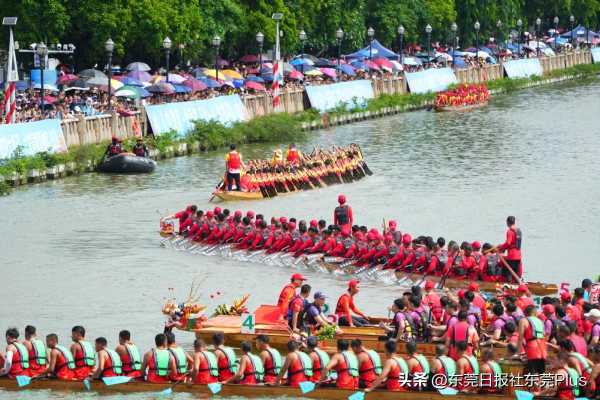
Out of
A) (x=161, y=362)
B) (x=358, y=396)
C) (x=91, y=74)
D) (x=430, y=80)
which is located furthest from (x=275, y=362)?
(x=430, y=80)

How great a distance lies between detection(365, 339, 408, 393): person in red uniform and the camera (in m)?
23.8

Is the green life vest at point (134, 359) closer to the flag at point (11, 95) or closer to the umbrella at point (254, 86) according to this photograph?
the flag at point (11, 95)

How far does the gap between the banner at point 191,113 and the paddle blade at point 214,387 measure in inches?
1223

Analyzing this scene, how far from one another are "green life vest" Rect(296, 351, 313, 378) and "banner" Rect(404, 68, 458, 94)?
5349 centimetres

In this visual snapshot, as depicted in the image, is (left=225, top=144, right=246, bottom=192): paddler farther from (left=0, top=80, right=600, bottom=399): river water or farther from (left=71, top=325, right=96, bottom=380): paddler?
(left=71, top=325, right=96, bottom=380): paddler

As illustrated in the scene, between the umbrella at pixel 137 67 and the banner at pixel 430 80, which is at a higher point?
the umbrella at pixel 137 67

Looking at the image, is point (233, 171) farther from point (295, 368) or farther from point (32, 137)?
point (295, 368)

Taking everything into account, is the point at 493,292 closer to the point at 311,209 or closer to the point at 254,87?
the point at 311,209

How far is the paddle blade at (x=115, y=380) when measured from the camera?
2497cm

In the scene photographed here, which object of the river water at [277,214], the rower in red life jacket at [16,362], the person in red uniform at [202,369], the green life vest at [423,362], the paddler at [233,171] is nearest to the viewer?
the green life vest at [423,362]

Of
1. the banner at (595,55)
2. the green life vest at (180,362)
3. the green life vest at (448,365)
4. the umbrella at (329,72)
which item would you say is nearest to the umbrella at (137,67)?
the umbrella at (329,72)

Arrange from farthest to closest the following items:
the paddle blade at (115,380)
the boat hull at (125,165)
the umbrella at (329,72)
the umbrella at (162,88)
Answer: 1. the umbrella at (329,72)
2. the umbrella at (162,88)
3. the boat hull at (125,165)
4. the paddle blade at (115,380)

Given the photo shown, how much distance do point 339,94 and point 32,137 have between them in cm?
2259

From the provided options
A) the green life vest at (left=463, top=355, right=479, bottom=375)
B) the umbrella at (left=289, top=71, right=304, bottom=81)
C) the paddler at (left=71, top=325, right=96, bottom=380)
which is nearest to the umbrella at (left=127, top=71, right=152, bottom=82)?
the umbrella at (left=289, top=71, right=304, bottom=81)
